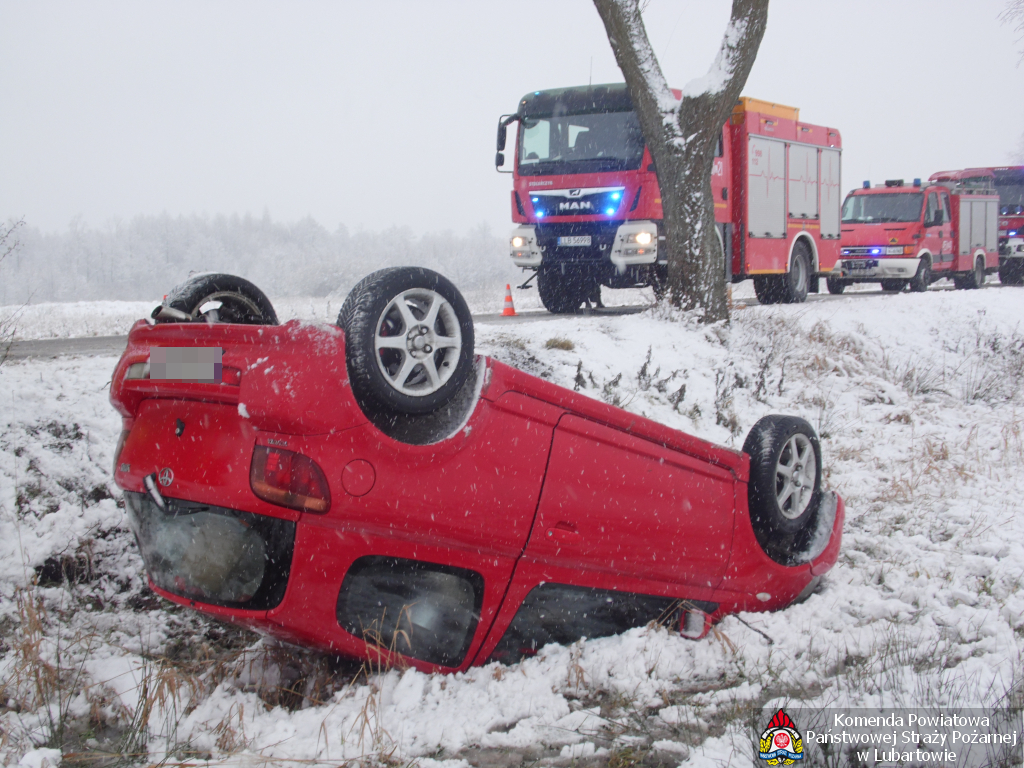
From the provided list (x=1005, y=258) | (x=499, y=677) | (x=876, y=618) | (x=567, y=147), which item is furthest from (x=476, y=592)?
(x=1005, y=258)

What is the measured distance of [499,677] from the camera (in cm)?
269

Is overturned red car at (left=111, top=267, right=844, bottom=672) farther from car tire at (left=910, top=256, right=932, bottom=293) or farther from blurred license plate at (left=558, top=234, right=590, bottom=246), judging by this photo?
car tire at (left=910, top=256, right=932, bottom=293)

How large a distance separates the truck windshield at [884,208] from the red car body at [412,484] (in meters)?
18.6

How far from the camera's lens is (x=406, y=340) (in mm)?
2486

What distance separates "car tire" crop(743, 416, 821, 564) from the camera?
11.2ft

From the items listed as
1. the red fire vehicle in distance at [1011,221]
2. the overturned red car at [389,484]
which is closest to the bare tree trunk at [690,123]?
the overturned red car at [389,484]

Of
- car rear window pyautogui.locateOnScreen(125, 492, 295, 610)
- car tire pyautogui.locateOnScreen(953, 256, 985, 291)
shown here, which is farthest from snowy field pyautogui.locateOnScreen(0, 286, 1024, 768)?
car tire pyautogui.locateOnScreen(953, 256, 985, 291)

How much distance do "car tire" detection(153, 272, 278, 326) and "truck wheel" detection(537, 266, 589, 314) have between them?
9628 millimetres

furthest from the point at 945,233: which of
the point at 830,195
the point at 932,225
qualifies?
the point at 830,195

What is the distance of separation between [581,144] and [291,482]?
998 centimetres

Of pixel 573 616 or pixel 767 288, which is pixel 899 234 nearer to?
pixel 767 288

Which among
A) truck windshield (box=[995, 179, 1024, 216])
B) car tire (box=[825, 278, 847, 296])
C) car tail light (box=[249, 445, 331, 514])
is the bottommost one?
car tail light (box=[249, 445, 331, 514])

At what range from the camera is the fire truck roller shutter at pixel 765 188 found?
13281 mm

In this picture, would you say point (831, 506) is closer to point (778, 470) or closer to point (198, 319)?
point (778, 470)
